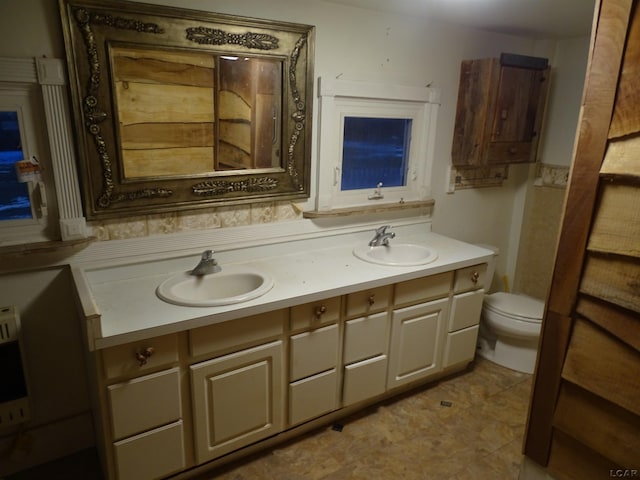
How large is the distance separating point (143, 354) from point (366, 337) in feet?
3.41

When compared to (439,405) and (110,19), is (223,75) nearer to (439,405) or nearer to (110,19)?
(110,19)

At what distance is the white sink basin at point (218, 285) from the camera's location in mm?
1847

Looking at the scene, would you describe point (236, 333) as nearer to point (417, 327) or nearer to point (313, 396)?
point (313, 396)

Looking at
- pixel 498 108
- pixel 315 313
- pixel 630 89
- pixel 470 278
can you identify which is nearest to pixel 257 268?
Answer: pixel 315 313

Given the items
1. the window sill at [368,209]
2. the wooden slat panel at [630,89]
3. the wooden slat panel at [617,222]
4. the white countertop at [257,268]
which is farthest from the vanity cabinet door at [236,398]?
the wooden slat panel at [630,89]

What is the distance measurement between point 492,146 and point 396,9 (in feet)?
3.26

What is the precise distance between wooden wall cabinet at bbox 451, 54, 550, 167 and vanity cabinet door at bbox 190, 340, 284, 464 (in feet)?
5.64

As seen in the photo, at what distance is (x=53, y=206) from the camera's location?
176 centimetres

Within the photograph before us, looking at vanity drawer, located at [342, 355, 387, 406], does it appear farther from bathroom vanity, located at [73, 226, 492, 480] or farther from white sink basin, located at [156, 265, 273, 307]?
white sink basin, located at [156, 265, 273, 307]

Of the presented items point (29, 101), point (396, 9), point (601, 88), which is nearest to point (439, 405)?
point (601, 88)

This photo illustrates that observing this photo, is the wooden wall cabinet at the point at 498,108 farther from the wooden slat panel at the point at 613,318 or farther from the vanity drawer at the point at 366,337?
the wooden slat panel at the point at 613,318

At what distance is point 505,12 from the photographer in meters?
2.25

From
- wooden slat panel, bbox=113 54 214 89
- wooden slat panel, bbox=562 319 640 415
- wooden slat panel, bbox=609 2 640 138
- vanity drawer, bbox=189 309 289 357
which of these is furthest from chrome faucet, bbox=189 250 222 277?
wooden slat panel, bbox=609 2 640 138

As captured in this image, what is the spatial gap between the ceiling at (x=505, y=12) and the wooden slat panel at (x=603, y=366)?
5.39 ft
